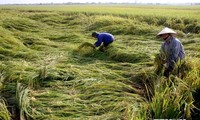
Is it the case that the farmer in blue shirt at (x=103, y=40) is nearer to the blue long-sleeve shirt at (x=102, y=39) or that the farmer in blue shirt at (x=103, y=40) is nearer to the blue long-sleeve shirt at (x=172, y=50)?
the blue long-sleeve shirt at (x=102, y=39)

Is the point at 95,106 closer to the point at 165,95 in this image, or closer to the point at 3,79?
the point at 165,95

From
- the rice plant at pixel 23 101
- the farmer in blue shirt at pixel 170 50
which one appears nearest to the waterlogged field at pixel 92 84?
the rice plant at pixel 23 101

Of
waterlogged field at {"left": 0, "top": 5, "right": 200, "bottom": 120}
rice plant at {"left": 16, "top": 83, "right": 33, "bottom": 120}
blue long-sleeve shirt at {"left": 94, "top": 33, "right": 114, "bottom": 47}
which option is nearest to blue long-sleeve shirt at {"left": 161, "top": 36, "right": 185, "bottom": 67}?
waterlogged field at {"left": 0, "top": 5, "right": 200, "bottom": 120}

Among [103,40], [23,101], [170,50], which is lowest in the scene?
[23,101]

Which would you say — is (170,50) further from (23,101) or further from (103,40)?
(23,101)

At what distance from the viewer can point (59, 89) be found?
4.24 metres

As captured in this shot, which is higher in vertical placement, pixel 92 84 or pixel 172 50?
pixel 172 50

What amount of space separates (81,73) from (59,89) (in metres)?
0.64

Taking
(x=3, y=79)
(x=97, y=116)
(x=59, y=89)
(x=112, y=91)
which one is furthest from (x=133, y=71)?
(x=3, y=79)

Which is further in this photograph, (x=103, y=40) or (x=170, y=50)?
(x=103, y=40)

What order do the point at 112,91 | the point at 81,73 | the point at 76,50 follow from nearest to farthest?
the point at 112,91 → the point at 81,73 → the point at 76,50

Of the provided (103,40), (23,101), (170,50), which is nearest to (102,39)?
(103,40)

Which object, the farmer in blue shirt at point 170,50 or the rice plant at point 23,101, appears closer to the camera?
the rice plant at point 23,101

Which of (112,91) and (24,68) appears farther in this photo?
(24,68)
